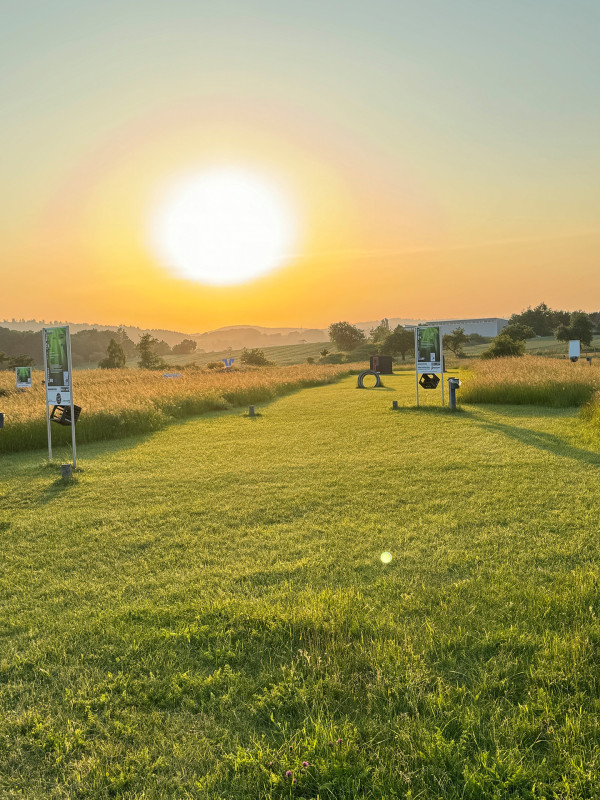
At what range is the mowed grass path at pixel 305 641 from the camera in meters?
2.81

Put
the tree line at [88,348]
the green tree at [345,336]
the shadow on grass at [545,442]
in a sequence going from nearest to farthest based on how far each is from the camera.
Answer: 1. the shadow on grass at [545,442]
2. the tree line at [88,348]
3. the green tree at [345,336]

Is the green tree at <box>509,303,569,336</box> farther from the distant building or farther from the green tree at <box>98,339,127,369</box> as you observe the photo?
the green tree at <box>98,339,127,369</box>

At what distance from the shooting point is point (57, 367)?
1109 centimetres

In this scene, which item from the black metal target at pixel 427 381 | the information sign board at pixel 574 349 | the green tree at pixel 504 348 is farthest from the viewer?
the green tree at pixel 504 348

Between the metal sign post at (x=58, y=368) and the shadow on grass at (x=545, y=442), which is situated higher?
the metal sign post at (x=58, y=368)

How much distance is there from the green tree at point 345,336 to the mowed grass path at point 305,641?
9737cm

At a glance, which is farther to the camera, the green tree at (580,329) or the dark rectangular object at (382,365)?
the green tree at (580,329)

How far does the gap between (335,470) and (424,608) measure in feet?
18.1

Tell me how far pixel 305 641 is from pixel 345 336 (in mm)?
103385

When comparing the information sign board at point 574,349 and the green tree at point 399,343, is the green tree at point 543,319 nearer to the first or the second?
the green tree at point 399,343

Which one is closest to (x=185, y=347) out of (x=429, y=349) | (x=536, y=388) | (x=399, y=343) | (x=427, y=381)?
(x=399, y=343)

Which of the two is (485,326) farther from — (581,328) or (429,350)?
(429,350)

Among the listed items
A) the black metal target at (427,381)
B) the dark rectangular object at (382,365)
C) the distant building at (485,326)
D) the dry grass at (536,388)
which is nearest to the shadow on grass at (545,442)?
the black metal target at (427,381)

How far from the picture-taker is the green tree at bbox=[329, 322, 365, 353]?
345ft
